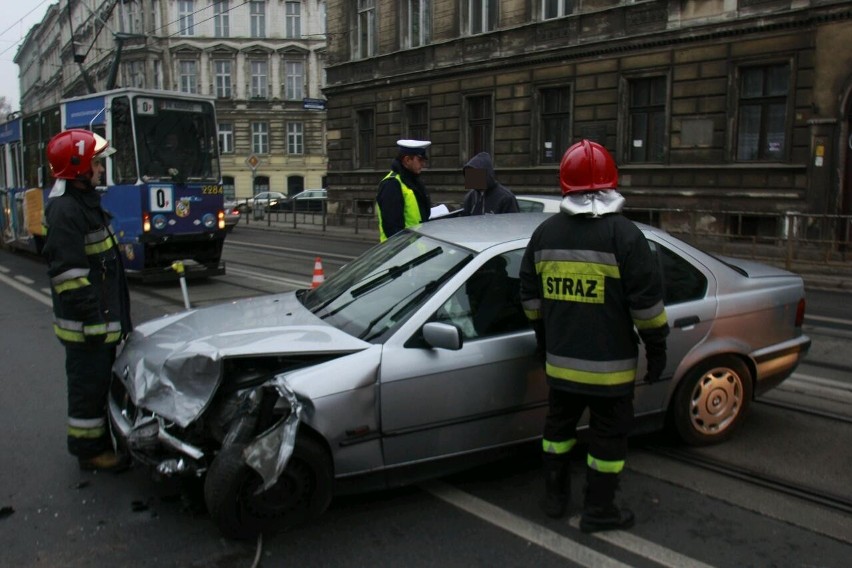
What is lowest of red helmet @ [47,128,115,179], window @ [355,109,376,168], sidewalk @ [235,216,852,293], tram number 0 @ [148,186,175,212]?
sidewalk @ [235,216,852,293]

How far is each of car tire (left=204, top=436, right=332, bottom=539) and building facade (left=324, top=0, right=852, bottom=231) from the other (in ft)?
52.5

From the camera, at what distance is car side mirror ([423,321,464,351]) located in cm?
367

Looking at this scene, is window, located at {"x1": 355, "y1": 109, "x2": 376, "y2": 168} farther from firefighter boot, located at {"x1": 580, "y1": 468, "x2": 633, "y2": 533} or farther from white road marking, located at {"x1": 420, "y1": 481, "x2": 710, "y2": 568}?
firefighter boot, located at {"x1": 580, "y1": 468, "x2": 633, "y2": 533}

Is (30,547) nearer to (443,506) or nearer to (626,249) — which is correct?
(443,506)

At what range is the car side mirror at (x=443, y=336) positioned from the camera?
3.67 meters

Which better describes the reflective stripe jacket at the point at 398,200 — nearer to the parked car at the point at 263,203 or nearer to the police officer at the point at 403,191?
the police officer at the point at 403,191

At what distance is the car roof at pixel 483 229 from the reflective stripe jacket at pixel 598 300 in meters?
0.64

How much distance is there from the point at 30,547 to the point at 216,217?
970 cm

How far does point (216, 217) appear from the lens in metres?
12.8

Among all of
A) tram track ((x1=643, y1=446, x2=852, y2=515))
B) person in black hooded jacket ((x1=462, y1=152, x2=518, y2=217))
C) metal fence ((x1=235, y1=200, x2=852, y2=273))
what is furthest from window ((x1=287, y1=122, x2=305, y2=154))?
tram track ((x1=643, y1=446, x2=852, y2=515))

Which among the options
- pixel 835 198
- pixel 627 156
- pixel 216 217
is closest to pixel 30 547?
pixel 216 217

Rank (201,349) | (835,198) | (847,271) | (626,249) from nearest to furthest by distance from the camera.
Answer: (626,249)
(201,349)
(847,271)
(835,198)

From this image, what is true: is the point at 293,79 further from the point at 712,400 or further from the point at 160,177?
the point at 712,400

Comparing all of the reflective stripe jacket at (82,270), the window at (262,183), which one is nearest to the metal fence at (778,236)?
the reflective stripe jacket at (82,270)
